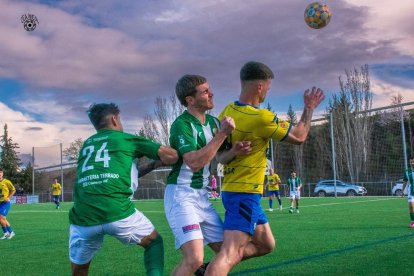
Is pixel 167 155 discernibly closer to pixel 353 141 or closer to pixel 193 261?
pixel 193 261

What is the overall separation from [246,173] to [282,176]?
4290 centimetres

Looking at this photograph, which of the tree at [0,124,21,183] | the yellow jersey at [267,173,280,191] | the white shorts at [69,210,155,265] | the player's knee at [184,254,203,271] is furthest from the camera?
the tree at [0,124,21,183]

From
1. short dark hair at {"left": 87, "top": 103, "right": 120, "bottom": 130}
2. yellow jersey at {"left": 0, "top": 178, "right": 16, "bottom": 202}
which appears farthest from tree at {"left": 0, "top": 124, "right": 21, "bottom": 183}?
short dark hair at {"left": 87, "top": 103, "right": 120, "bottom": 130}

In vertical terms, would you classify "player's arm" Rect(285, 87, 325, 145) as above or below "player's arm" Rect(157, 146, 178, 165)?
above

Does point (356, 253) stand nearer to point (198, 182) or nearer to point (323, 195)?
point (198, 182)

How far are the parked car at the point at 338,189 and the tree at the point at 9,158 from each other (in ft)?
143

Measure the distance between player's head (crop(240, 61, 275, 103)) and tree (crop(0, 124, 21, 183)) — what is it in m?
69.7

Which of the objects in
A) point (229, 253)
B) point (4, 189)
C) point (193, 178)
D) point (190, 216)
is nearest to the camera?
point (229, 253)

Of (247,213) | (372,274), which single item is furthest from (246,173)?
(372,274)

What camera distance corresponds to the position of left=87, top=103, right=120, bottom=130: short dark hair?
187 inches

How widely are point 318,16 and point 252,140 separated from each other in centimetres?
595

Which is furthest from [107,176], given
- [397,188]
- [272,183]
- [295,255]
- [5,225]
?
[397,188]

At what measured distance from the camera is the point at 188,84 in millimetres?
4938

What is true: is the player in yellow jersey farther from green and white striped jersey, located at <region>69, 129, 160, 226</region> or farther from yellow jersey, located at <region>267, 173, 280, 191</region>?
yellow jersey, located at <region>267, 173, 280, 191</region>
